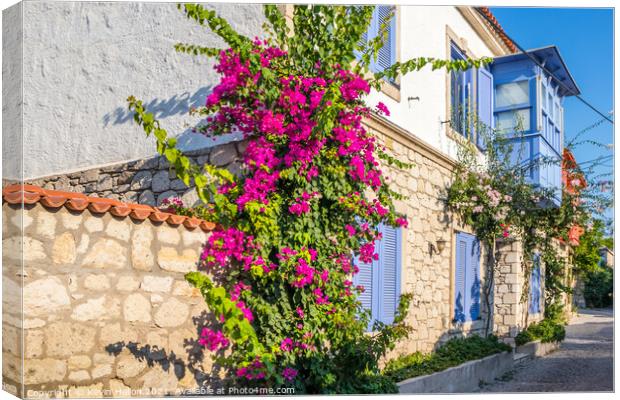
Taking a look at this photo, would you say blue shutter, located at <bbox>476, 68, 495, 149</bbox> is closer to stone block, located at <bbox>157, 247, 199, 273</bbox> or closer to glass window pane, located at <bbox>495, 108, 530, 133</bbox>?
glass window pane, located at <bbox>495, 108, 530, 133</bbox>

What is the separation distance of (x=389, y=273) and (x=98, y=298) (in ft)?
12.6

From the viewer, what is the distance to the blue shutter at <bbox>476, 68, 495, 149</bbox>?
34.7ft

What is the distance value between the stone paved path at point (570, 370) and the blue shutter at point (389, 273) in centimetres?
165

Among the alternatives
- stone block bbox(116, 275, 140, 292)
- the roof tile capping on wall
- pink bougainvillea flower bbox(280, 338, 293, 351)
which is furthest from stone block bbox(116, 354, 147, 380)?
pink bougainvillea flower bbox(280, 338, 293, 351)

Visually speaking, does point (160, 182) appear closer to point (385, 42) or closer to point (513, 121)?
point (385, 42)

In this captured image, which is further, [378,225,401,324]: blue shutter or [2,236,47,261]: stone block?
[378,225,401,324]: blue shutter

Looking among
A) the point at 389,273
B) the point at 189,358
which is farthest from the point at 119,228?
the point at 389,273

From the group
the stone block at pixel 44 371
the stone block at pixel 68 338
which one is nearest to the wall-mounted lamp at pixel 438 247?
the stone block at pixel 68 338

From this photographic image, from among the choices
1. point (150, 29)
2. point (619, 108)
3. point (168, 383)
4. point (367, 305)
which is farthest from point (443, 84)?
point (168, 383)

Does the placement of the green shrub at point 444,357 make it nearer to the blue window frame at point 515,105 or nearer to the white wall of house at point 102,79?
the white wall of house at point 102,79

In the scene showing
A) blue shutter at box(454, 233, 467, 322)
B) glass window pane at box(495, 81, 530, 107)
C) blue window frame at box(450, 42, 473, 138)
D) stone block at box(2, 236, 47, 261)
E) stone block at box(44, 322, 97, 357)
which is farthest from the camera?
glass window pane at box(495, 81, 530, 107)

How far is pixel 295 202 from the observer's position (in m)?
5.89

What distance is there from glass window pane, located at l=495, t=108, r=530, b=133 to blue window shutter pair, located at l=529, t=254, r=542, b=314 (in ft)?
9.37

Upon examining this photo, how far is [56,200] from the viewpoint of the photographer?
450 centimetres
